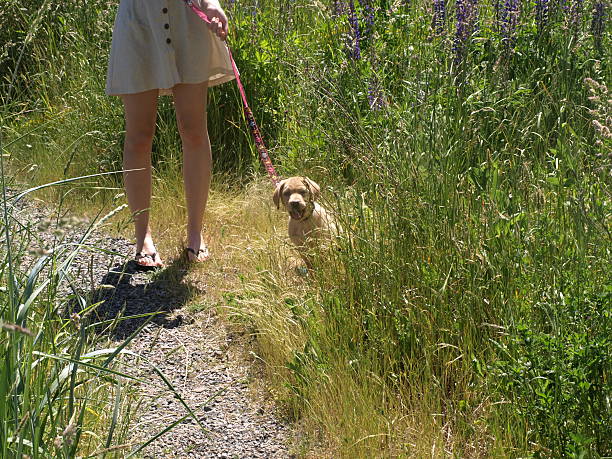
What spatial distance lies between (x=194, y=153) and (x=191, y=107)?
280 mm

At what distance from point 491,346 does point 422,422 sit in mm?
385

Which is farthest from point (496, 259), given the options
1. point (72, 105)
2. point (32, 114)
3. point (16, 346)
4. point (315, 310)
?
point (32, 114)

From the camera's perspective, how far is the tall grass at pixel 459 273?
106 inches

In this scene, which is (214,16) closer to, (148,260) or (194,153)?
(194,153)

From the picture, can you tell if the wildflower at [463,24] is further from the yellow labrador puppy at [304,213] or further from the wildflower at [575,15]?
the yellow labrador puppy at [304,213]

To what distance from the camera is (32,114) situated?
23.7ft

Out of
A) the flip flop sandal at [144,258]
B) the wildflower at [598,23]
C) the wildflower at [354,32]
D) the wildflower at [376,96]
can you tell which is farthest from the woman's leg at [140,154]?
the wildflower at [598,23]

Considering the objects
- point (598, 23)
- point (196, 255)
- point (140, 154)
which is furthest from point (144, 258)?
point (598, 23)

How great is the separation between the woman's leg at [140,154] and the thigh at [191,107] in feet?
0.45

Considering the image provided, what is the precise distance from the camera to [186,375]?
3.44 m

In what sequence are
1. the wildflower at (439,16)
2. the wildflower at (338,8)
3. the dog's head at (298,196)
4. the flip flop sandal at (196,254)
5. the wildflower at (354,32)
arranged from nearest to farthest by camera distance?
the dog's head at (298,196), the wildflower at (439,16), the flip flop sandal at (196,254), the wildflower at (354,32), the wildflower at (338,8)

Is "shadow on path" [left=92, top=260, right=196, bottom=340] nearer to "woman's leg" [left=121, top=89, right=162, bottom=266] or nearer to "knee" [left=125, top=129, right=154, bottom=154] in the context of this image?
"woman's leg" [left=121, top=89, right=162, bottom=266]

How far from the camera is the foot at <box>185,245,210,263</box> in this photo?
4.96 m

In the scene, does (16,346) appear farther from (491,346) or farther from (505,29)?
(505,29)
